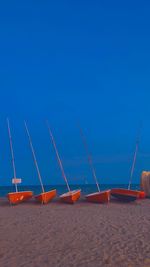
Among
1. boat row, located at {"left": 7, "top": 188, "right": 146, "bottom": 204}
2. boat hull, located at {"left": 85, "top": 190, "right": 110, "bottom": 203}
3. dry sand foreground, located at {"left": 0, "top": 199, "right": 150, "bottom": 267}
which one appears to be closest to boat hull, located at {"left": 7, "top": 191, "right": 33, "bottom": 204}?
boat row, located at {"left": 7, "top": 188, "right": 146, "bottom": 204}

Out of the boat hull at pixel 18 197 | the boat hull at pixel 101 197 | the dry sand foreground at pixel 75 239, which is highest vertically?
the boat hull at pixel 18 197

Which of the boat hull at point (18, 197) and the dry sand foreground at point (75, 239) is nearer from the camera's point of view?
the dry sand foreground at point (75, 239)

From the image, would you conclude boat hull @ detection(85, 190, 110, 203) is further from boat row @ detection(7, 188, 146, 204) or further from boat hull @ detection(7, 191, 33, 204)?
boat hull @ detection(7, 191, 33, 204)

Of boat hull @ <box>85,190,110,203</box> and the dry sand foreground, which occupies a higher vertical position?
boat hull @ <box>85,190,110,203</box>

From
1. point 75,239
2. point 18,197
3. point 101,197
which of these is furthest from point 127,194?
point 75,239

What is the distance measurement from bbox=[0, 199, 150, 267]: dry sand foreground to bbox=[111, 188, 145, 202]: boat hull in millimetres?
4442

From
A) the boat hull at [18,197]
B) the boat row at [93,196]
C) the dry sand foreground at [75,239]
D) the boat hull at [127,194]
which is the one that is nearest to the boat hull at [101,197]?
the boat row at [93,196]

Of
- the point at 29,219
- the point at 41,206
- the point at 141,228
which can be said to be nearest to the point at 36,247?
the point at 141,228

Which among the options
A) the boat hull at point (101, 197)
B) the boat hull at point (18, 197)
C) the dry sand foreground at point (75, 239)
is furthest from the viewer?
the boat hull at point (18, 197)

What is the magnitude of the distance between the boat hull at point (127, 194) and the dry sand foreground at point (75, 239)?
14.6 ft

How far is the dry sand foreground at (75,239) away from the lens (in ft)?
27.5

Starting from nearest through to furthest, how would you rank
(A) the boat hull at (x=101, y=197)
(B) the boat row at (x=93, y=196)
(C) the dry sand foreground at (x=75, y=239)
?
(C) the dry sand foreground at (x=75, y=239), (A) the boat hull at (x=101, y=197), (B) the boat row at (x=93, y=196)

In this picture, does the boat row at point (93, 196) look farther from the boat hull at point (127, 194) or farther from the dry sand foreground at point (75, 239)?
the dry sand foreground at point (75, 239)

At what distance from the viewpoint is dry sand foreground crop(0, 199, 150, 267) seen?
838cm
